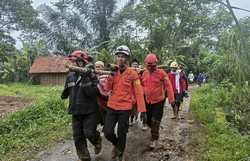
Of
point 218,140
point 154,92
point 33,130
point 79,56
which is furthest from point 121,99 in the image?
point 33,130

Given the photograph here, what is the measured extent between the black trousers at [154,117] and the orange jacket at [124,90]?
147 cm

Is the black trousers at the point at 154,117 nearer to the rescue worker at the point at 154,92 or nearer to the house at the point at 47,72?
the rescue worker at the point at 154,92

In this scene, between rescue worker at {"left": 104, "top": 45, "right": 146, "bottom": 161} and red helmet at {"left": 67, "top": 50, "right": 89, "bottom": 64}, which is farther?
rescue worker at {"left": 104, "top": 45, "right": 146, "bottom": 161}

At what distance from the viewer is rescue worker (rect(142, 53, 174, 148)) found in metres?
9.25

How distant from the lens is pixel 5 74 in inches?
1911

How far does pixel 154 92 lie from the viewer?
948 cm

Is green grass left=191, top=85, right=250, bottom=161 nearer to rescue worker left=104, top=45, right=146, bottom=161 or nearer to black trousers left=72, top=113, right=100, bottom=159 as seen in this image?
rescue worker left=104, top=45, right=146, bottom=161

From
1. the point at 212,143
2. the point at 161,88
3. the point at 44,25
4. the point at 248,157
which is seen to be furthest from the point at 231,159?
the point at 44,25

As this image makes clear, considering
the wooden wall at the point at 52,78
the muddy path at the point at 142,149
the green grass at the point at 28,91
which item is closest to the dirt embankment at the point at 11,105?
the green grass at the point at 28,91

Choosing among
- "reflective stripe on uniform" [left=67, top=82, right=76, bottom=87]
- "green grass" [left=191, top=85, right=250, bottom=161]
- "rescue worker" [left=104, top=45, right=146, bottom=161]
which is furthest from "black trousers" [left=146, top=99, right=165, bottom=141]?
"reflective stripe on uniform" [left=67, top=82, right=76, bottom=87]

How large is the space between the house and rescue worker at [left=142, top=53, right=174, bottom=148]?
41.1m

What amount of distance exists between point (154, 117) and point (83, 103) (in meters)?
2.15

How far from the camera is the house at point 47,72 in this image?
167 feet

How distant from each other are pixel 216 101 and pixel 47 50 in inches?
1541
